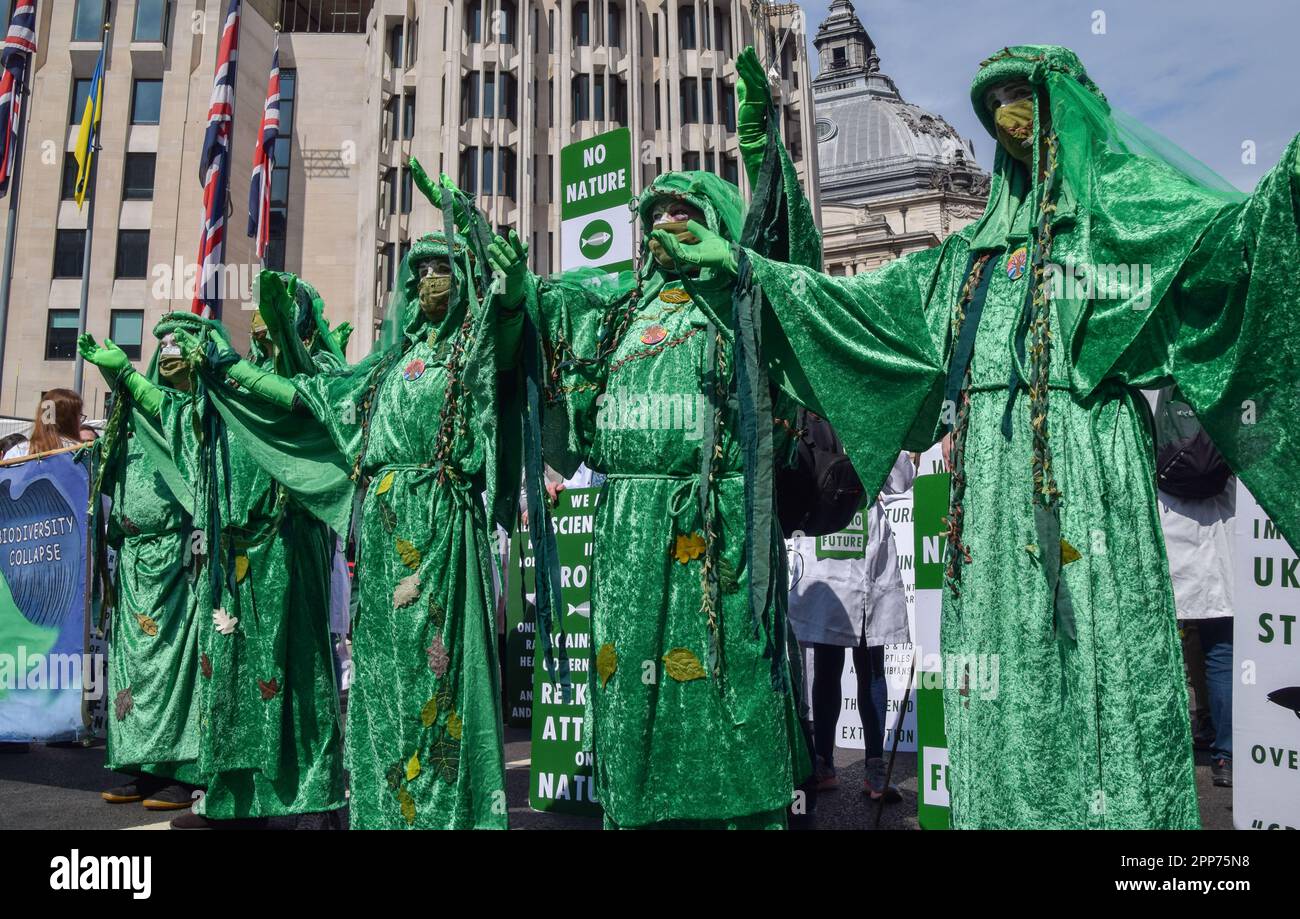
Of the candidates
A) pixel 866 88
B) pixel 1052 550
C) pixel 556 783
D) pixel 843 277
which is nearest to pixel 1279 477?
pixel 1052 550

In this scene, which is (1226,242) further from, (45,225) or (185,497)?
(45,225)

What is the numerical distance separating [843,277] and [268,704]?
10.2ft

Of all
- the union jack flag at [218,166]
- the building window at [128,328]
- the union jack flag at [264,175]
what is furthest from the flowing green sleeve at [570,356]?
the building window at [128,328]

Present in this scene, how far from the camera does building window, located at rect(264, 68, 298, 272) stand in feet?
124

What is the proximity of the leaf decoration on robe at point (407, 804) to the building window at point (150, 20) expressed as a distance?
39157 mm

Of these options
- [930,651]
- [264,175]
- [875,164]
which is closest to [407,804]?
[930,651]

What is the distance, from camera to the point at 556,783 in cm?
497

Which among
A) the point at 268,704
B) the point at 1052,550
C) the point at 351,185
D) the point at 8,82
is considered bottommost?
the point at 268,704

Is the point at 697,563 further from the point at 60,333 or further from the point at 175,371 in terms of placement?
the point at 60,333

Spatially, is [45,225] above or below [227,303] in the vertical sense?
above

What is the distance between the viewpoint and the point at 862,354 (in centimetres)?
A: 278

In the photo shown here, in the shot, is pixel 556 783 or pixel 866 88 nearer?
pixel 556 783

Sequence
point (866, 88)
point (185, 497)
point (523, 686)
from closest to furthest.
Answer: point (185, 497)
point (523, 686)
point (866, 88)

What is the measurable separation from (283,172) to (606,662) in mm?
38968
